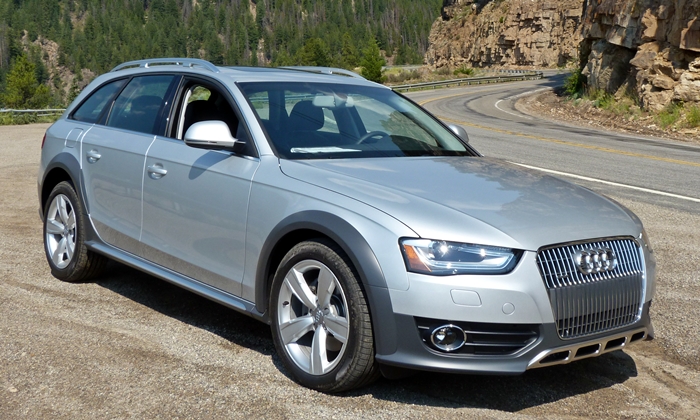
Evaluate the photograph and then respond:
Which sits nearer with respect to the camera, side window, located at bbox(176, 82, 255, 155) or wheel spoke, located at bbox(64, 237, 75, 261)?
side window, located at bbox(176, 82, 255, 155)

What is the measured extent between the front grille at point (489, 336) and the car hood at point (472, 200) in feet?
1.22

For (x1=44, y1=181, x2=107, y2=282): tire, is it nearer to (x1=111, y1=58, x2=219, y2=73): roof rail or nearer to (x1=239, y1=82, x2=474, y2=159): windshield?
(x1=111, y1=58, x2=219, y2=73): roof rail

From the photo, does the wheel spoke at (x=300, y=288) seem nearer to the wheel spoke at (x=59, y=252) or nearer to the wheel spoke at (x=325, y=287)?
the wheel spoke at (x=325, y=287)

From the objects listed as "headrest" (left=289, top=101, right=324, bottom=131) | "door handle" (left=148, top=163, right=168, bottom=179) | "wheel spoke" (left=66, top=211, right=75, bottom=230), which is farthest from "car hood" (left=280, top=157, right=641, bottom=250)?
"wheel spoke" (left=66, top=211, right=75, bottom=230)

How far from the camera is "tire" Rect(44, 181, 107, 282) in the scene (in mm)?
5980

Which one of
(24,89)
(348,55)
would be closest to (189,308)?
(24,89)

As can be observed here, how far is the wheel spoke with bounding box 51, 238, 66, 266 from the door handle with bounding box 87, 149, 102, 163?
738 mm

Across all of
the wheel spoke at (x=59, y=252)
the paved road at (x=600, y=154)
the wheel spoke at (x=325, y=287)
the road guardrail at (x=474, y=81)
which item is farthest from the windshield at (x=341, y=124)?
A: the road guardrail at (x=474, y=81)

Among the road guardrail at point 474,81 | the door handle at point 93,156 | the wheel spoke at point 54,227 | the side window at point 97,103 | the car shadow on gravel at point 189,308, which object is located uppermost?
the side window at point 97,103

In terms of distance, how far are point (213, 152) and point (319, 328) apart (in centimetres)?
137

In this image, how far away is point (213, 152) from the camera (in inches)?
189

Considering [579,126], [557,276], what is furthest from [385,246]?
[579,126]

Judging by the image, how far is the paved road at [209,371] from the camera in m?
3.87

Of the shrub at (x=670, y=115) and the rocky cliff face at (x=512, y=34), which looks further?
the rocky cliff face at (x=512, y=34)
